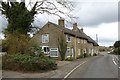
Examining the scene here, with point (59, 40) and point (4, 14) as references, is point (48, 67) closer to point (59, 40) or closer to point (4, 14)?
point (4, 14)

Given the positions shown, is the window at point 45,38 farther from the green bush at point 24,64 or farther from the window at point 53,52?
the green bush at point 24,64

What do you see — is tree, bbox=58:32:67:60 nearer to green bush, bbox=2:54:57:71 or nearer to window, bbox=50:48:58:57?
window, bbox=50:48:58:57

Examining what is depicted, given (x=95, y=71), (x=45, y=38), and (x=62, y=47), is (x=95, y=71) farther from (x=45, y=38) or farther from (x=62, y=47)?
(x=45, y=38)

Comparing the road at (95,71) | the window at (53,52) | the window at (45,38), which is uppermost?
the window at (45,38)

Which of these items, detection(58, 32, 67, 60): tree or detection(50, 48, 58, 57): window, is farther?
detection(50, 48, 58, 57): window

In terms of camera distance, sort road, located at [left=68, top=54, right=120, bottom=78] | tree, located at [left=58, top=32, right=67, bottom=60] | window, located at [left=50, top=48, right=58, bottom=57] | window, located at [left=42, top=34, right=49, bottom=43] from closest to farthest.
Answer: road, located at [left=68, top=54, right=120, bottom=78], tree, located at [left=58, top=32, right=67, bottom=60], window, located at [left=50, top=48, right=58, bottom=57], window, located at [left=42, top=34, right=49, bottom=43]

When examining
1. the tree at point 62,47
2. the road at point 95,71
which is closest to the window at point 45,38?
the tree at point 62,47

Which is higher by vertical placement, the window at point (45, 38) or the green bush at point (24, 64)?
the window at point (45, 38)

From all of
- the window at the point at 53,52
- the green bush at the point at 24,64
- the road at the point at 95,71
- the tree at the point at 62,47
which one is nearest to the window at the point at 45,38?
the window at the point at 53,52

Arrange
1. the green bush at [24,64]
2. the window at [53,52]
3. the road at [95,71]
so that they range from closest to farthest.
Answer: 1. the road at [95,71]
2. the green bush at [24,64]
3. the window at [53,52]

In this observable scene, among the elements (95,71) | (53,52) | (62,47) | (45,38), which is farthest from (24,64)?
(45,38)

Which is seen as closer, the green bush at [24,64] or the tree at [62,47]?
the green bush at [24,64]

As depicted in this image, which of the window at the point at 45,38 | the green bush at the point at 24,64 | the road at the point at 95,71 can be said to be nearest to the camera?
the road at the point at 95,71

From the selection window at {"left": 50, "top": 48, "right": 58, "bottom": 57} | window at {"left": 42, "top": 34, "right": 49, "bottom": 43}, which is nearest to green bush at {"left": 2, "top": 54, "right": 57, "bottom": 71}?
window at {"left": 50, "top": 48, "right": 58, "bottom": 57}
